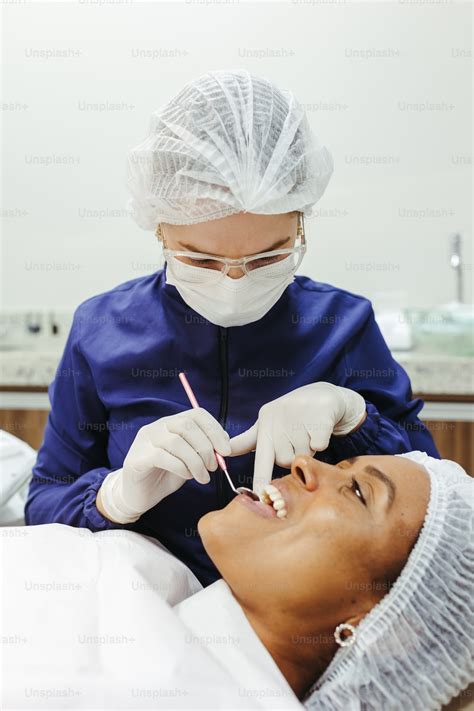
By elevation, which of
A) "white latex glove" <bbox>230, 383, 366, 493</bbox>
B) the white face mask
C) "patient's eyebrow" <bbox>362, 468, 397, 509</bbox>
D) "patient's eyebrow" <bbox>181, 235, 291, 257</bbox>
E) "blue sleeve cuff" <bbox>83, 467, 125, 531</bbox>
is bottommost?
"blue sleeve cuff" <bbox>83, 467, 125, 531</bbox>

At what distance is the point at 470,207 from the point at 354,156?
1.64 feet

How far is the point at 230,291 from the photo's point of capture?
4.11 ft

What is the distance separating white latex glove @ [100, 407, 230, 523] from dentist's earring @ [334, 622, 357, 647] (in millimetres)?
349

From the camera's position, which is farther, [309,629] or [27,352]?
[27,352]

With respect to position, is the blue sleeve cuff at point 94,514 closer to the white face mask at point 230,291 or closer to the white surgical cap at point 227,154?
the white face mask at point 230,291

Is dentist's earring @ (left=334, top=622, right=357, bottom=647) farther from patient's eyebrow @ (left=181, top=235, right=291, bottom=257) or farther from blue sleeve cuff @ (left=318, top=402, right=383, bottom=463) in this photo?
patient's eyebrow @ (left=181, top=235, right=291, bottom=257)

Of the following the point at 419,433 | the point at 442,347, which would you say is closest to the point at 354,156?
the point at 442,347

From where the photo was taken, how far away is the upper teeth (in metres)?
1.21

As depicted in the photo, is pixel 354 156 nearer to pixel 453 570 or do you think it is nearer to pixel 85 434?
pixel 85 434

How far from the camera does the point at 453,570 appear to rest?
1.10m

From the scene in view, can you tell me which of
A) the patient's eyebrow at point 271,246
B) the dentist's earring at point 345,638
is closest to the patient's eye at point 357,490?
the dentist's earring at point 345,638

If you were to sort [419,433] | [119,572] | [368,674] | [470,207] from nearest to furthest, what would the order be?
[368,674]
[119,572]
[419,433]
[470,207]

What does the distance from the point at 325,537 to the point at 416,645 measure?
219 millimetres

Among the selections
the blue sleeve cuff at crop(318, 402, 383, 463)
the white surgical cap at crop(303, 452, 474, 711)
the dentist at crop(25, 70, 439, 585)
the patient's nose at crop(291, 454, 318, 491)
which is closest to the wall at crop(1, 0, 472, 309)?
the dentist at crop(25, 70, 439, 585)
